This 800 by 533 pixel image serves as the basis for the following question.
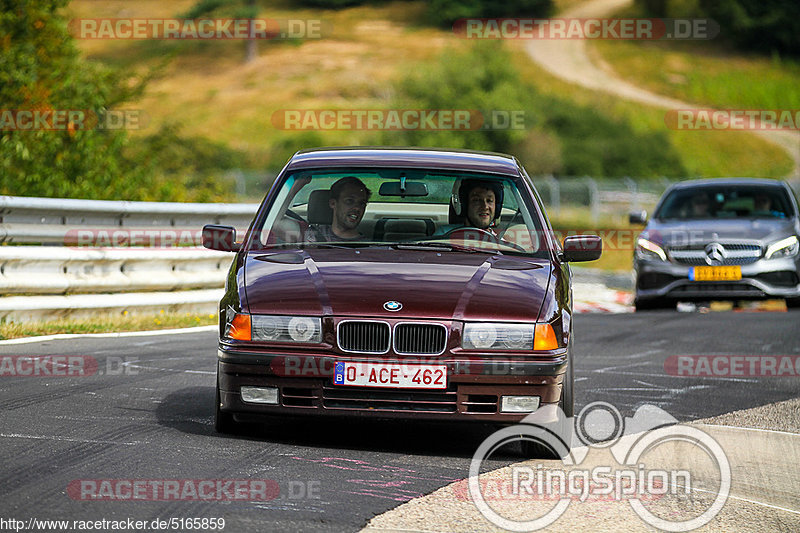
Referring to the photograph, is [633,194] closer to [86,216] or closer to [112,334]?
[86,216]

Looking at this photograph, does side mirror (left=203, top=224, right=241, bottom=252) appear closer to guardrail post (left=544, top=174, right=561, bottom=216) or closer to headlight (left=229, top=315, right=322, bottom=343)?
headlight (left=229, top=315, right=322, bottom=343)

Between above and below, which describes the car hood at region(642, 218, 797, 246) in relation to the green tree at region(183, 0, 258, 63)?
below

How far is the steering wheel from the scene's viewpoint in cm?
763

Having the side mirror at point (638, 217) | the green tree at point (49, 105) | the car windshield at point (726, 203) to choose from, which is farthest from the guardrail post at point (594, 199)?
the side mirror at point (638, 217)

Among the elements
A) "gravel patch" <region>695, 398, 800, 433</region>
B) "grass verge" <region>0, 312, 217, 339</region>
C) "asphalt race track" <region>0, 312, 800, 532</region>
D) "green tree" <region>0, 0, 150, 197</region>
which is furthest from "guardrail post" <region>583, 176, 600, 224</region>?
"gravel patch" <region>695, 398, 800, 433</region>

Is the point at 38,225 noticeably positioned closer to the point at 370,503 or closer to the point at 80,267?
the point at 80,267

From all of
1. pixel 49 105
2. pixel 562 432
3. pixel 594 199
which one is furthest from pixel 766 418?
pixel 594 199

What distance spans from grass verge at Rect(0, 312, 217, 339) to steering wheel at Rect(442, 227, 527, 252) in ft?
14.7

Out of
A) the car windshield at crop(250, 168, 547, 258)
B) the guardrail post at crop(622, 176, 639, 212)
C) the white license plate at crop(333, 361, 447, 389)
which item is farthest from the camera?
the guardrail post at crop(622, 176, 639, 212)

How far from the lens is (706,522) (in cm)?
542

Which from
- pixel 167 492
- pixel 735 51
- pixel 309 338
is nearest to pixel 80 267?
pixel 309 338

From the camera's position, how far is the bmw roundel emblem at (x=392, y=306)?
6.49 m

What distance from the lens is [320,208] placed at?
7.82m

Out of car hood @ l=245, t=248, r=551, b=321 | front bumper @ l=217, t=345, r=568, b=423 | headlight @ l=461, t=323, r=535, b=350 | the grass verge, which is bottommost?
the grass verge
